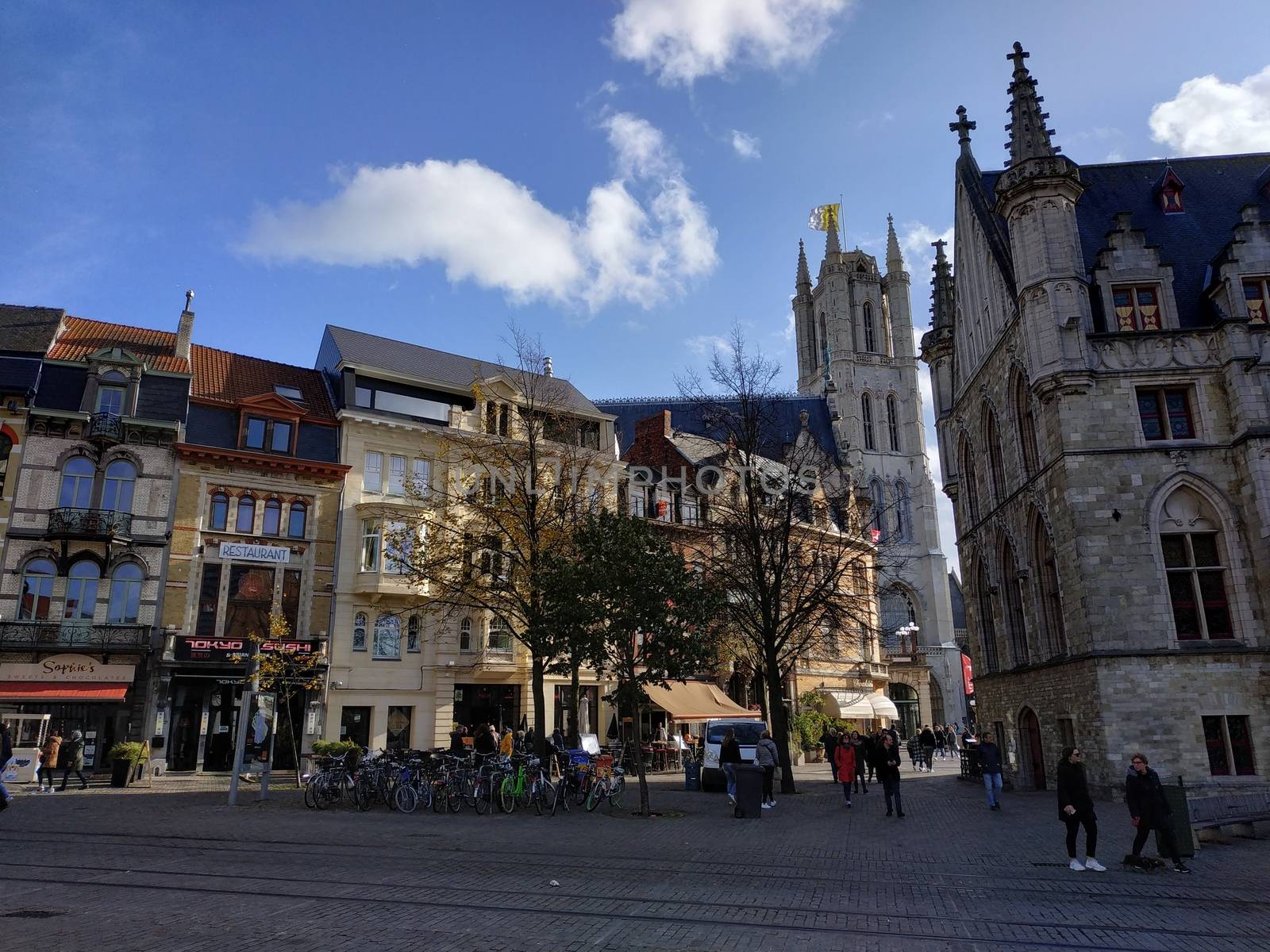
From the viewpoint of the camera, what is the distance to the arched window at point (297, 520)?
3359 centimetres

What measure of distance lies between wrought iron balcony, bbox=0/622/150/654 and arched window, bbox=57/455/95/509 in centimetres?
404

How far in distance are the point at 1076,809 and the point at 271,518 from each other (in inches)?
1139

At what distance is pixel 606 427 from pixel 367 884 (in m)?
32.9

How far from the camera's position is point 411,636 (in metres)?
35.2

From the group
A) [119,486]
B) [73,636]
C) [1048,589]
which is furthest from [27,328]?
[1048,589]

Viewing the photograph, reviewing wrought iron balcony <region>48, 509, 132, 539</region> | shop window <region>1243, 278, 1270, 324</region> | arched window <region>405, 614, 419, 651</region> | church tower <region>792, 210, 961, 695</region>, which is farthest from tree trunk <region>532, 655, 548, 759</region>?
church tower <region>792, 210, 961, 695</region>

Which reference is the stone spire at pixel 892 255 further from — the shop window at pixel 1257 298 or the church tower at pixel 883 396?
the shop window at pixel 1257 298

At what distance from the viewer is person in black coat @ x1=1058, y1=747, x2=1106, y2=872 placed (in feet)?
38.6

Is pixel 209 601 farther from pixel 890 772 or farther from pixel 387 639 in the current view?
pixel 890 772

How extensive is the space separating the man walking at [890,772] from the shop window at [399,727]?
20230 mm

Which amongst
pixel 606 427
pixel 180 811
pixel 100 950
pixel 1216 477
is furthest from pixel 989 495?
pixel 100 950

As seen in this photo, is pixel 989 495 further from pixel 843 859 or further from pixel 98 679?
pixel 98 679

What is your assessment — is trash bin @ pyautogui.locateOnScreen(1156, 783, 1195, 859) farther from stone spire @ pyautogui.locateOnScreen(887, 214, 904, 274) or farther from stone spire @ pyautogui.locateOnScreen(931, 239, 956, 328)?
stone spire @ pyautogui.locateOnScreen(887, 214, 904, 274)

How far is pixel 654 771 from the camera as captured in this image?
34.3m
